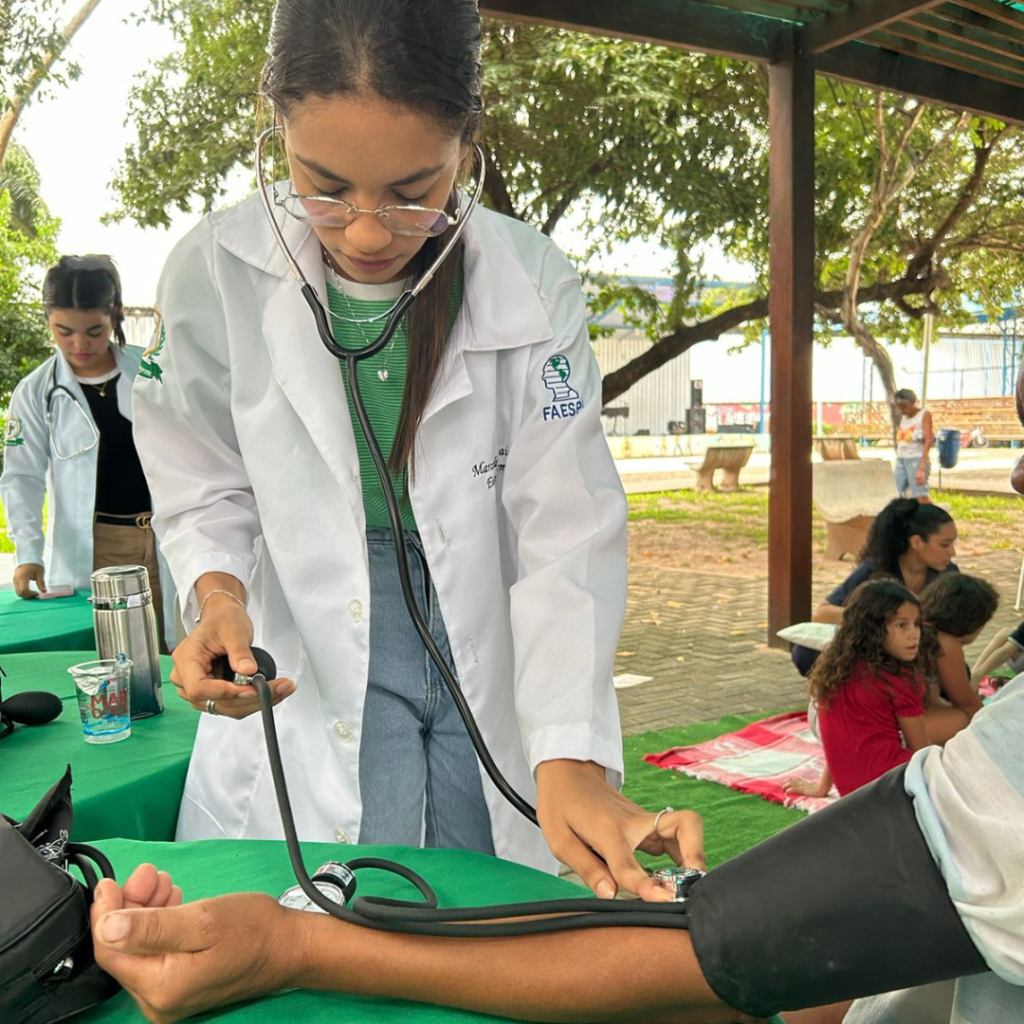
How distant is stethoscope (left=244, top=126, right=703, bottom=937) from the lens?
36.3 inches

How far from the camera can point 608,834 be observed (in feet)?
3.27

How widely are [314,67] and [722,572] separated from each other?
25.4ft

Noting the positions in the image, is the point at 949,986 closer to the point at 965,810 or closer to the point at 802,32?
the point at 965,810

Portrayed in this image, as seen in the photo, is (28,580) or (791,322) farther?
(791,322)

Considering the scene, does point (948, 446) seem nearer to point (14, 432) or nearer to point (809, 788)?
point (809, 788)

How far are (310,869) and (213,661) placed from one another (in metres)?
0.24

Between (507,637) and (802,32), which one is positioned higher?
(802,32)

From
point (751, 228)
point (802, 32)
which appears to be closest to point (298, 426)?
point (802, 32)

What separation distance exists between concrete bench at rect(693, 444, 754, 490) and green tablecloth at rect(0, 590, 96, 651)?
11799 millimetres

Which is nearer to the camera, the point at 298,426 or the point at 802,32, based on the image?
the point at 298,426

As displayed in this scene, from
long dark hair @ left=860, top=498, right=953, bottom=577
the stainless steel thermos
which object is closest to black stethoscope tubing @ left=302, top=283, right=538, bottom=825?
the stainless steel thermos

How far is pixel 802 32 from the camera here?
520cm

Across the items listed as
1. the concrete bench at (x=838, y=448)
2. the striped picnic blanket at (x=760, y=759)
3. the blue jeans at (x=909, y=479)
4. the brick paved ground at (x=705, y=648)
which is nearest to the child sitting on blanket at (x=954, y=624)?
the striped picnic blanket at (x=760, y=759)

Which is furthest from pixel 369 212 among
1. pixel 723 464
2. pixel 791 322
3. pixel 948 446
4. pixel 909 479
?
pixel 948 446
